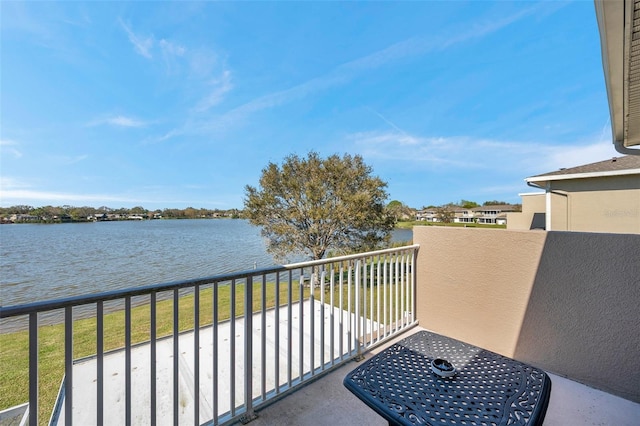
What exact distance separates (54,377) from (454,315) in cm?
523

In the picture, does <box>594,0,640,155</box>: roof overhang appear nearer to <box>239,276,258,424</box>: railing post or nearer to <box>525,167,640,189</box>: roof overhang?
<box>239,276,258,424</box>: railing post

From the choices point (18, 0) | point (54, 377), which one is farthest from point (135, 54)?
point (54, 377)

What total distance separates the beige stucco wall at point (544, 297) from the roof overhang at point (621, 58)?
4.24 ft

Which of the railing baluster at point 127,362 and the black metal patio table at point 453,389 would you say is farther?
the railing baluster at point 127,362

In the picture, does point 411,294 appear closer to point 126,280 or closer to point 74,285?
point 126,280

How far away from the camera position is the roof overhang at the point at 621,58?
144 centimetres

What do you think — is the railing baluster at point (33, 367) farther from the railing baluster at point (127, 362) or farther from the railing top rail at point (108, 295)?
the railing baluster at point (127, 362)

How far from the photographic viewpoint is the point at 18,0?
139 inches

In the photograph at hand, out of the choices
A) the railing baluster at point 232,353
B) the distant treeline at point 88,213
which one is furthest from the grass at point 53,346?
the distant treeline at point 88,213

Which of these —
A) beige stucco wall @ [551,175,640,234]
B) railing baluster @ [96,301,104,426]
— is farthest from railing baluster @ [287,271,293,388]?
beige stucco wall @ [551,175,640,234]

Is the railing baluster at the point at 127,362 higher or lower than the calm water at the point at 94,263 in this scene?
higher

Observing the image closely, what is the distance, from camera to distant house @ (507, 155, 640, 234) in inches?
272

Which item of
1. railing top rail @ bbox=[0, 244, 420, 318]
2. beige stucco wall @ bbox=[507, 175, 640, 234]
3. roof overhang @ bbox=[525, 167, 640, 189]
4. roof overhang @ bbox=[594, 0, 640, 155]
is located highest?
roof overhang @ bbox=[594, 0, 640, 155]

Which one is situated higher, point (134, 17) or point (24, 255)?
point (134, 17)
